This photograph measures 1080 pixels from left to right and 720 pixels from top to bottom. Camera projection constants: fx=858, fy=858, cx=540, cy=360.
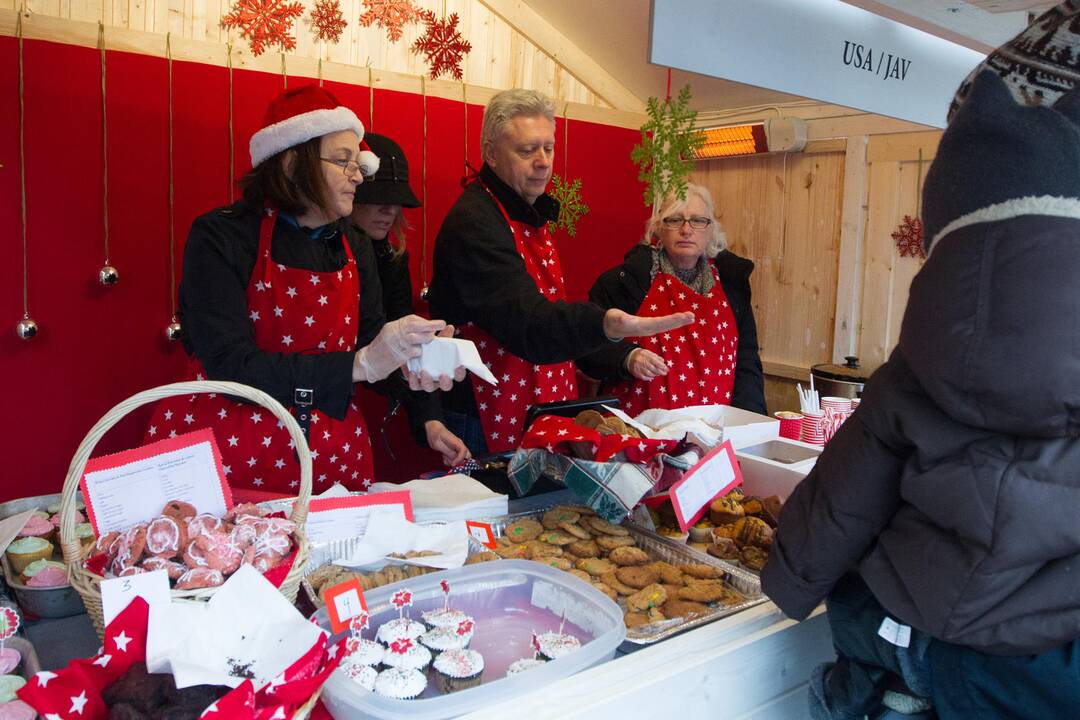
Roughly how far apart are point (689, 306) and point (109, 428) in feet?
8.08

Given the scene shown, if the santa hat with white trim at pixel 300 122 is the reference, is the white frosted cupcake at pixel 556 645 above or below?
below

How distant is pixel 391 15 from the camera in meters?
3.84

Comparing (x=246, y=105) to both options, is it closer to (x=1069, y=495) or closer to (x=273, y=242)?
(x=273, y=242)

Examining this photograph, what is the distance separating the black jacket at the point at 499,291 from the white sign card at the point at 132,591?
4.64 ft

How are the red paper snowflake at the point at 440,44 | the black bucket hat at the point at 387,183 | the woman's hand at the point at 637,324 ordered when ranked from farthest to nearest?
the red paper snowflake at the point at 440,44, the black bucket hat at the point at 387,183, the woman's hand at the point at 637,324

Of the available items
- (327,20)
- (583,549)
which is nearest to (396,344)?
(583,549)

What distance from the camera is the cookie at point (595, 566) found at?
5.49 feet

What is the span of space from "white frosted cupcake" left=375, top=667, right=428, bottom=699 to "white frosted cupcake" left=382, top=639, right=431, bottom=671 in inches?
0.8

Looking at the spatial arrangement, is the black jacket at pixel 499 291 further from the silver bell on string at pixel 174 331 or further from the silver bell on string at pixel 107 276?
the silver bell on string at pixel 107 276

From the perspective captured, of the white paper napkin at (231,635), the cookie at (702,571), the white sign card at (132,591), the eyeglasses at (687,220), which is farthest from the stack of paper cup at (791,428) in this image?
the white sign card at (132,591)

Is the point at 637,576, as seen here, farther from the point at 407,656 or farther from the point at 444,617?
the point at 407,656

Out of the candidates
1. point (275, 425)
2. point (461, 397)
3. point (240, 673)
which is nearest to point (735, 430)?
point (461, 397)

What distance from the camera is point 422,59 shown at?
3.98 m

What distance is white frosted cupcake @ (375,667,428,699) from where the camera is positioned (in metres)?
1.20
